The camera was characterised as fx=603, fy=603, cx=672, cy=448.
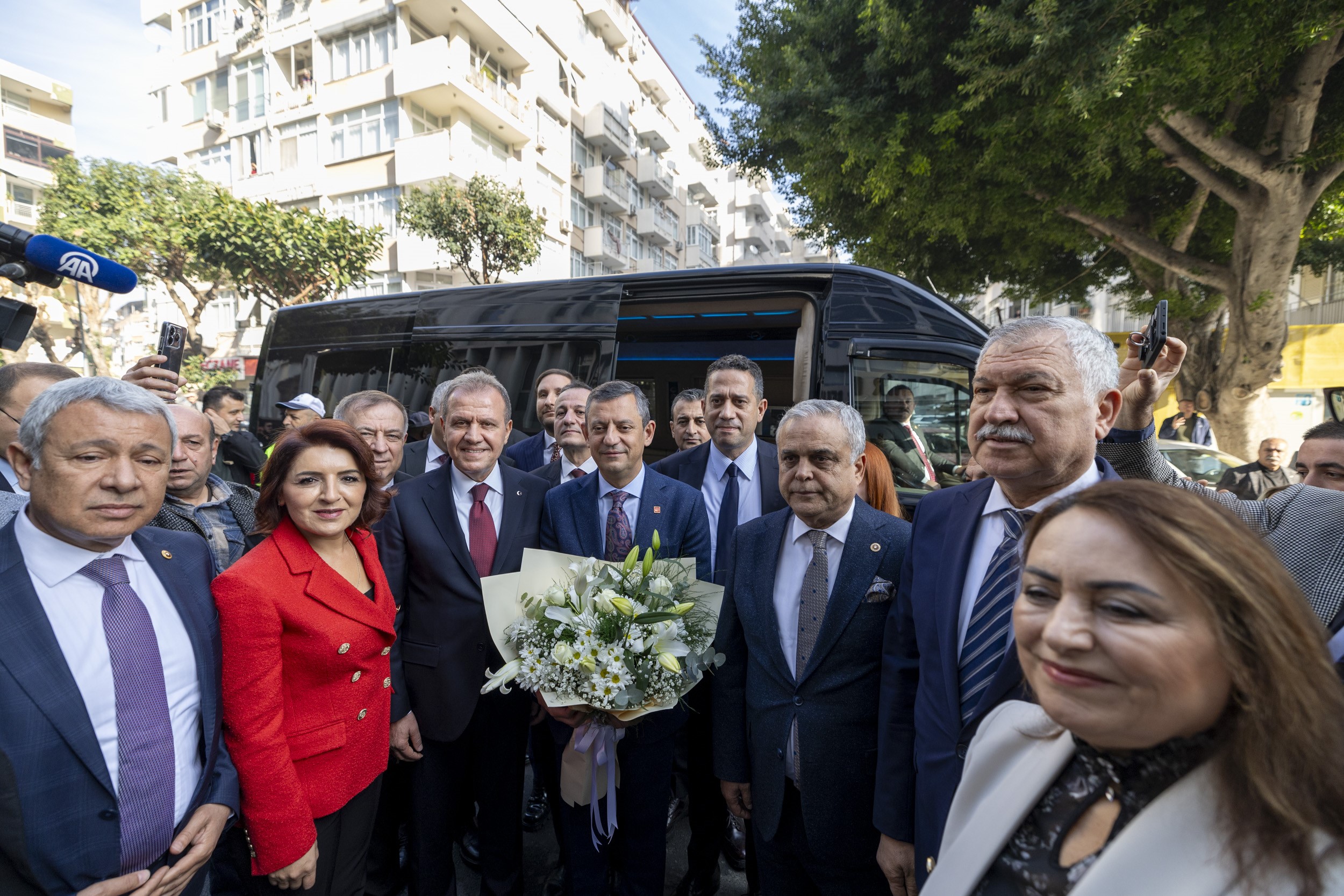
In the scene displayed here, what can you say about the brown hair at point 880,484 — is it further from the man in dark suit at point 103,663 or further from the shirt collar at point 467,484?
the man in dark suit at point 103,663

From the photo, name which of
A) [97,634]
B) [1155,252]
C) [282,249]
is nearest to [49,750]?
[97,634]

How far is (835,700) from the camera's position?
79.8 inches

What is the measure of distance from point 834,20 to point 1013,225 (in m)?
4.41

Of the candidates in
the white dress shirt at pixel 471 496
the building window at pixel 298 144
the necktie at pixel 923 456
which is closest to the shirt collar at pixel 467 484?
the white dress shirt at pixel 471 496

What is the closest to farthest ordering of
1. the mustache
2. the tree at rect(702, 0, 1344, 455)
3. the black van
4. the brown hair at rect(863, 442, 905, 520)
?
the mustache → the brown hair at rect(863, 442, 905, 520) → the black van → the tree at rect(702, 0, 1344, 455)

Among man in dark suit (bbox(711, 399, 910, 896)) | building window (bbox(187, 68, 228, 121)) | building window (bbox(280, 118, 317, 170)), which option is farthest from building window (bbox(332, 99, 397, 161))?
man in dark suit (bbox(711, 399, 910, 896))

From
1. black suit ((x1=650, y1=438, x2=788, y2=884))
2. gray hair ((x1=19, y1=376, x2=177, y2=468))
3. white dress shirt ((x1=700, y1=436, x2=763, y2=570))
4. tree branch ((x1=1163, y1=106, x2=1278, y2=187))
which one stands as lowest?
black suit ((x1=650, y1=438, x2=788, y2=884))

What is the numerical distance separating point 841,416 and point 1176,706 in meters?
1.43

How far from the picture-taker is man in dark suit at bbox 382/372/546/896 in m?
2.60

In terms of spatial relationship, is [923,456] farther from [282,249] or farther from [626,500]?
[282,249]

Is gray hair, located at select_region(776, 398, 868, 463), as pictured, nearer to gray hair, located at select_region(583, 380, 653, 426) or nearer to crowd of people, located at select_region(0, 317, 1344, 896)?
crowd of people, located at select_region(0, 317, 1344, 896)

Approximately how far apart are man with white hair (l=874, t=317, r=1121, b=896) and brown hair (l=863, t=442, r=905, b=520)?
1.09 metres

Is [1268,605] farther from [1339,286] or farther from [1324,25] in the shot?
[1339,286]

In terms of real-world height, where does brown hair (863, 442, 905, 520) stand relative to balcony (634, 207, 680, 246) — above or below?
below
